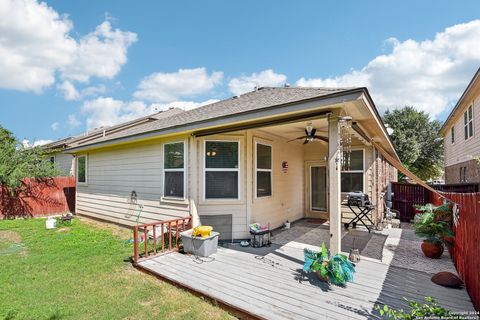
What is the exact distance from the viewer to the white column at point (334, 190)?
13.0 ft

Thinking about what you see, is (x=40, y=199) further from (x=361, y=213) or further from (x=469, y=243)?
(x=469, y=243)

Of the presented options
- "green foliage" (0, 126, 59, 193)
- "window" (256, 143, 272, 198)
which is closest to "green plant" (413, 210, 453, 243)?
"window" (256, 143, 272, 198)

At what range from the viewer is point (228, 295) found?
10.6 ft

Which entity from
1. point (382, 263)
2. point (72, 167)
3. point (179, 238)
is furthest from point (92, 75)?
point (382, 263)

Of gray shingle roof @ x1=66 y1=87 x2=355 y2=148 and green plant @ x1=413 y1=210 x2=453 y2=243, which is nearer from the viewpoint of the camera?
gray shingle roof @ x1=66 y1=87 x2=355 y2=148

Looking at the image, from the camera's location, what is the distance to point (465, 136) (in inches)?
412

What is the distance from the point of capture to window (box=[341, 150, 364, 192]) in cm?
741

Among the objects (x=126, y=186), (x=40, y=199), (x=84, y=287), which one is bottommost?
(x=84, y=287)

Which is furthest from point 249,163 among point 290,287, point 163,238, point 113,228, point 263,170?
point 113,228

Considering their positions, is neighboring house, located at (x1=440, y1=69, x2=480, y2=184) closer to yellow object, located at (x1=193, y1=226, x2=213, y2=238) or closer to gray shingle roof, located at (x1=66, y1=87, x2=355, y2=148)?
gray shingle roof, located at (x1=66, y1=87, x2=355, y2=148)

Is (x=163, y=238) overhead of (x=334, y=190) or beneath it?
beneath

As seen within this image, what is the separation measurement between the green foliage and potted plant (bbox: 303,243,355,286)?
12120 millimetres

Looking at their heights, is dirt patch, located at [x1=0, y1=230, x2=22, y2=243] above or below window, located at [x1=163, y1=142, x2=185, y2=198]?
below

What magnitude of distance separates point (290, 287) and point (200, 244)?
1.95m
